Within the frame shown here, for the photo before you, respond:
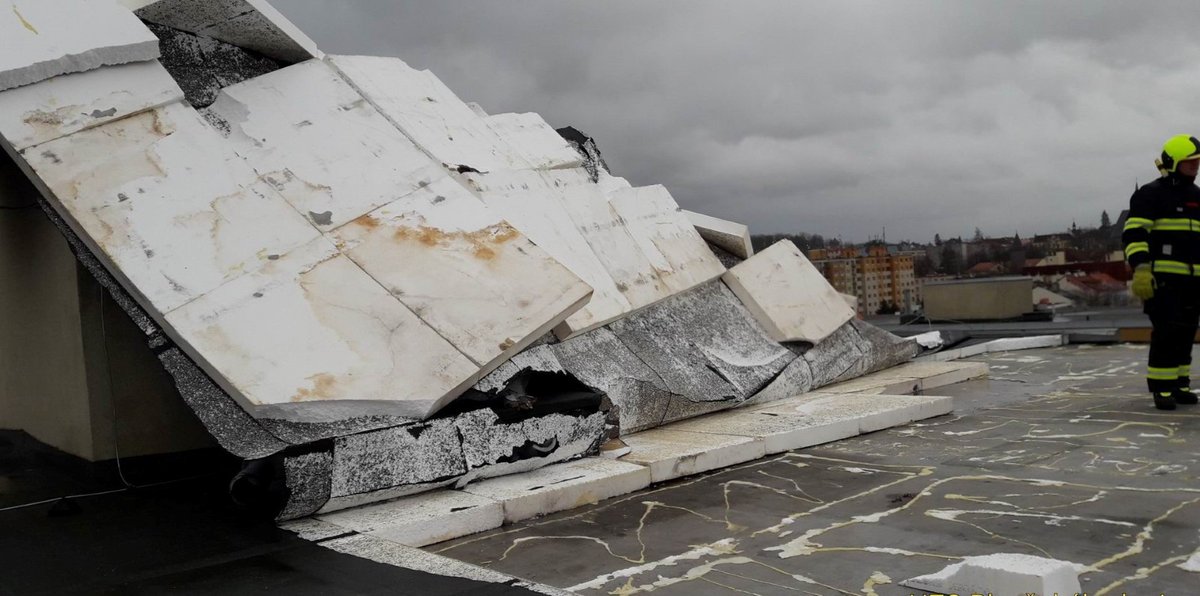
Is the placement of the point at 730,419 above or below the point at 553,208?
below

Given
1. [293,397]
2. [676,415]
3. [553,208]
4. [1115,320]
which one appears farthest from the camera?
[1115,320]

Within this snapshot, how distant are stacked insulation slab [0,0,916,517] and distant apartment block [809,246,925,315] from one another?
2.81m

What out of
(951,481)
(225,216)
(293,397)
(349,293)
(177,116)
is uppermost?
(177,116)

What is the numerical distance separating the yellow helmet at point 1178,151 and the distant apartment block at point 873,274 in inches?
96.7

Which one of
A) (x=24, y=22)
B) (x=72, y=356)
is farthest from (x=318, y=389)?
(x=24, y=22)

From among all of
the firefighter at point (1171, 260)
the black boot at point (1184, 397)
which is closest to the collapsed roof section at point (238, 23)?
the firefighter at point (1171, 260)

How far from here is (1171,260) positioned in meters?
5.70

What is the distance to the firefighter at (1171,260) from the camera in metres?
5.62

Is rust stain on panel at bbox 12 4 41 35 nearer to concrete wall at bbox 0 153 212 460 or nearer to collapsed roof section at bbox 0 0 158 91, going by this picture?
collapsed roof section at bbox 0 0 158 91

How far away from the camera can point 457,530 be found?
3.35 m

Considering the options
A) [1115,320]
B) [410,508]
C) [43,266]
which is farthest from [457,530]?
[1115,320]

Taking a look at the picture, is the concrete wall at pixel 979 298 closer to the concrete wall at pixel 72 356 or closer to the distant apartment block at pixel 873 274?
the distant apartment block at pixel 873 274

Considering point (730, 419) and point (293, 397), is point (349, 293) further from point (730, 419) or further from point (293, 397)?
point (730, 419)

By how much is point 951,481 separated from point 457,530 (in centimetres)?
203
